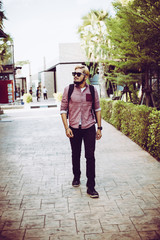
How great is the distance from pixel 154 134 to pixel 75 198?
267 centimetres

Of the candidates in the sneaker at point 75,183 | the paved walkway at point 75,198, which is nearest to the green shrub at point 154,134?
the paved walkway at point 75,198

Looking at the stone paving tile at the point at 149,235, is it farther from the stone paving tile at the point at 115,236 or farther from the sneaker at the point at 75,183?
the sneaker at the point at 75,183

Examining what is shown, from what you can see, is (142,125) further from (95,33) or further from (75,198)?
(95,33)

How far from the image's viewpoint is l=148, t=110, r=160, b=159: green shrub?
5.86 meters

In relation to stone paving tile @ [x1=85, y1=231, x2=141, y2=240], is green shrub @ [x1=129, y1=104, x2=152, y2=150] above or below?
above

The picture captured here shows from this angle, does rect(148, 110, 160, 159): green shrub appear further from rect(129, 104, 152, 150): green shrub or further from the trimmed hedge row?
rect(129, 104, 152, 150): green shrub

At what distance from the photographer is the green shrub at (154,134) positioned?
19.2 feet

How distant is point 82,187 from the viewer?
4547 mm

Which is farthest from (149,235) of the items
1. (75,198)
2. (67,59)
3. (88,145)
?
(67,59)

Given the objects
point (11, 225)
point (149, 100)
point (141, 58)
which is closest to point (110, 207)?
point (11, 225)

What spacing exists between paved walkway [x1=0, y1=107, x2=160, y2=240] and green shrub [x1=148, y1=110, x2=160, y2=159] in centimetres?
22

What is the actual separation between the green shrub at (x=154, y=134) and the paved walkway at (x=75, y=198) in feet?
0.72

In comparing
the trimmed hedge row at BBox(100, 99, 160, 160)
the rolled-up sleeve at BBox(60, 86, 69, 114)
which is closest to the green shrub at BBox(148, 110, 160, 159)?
the trimmed hedge row at BBox(100, 99, 160, 160)

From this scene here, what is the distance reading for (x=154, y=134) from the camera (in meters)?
6.03
